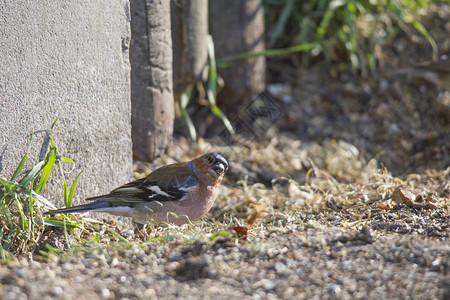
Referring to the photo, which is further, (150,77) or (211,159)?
(150,77)

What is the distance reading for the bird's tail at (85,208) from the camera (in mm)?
3360

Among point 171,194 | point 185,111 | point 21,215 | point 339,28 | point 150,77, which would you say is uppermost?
point 339,28

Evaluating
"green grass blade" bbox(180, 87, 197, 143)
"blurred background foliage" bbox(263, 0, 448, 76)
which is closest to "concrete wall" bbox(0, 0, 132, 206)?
"green grass blade" bbox(180, 87, 197, 143)

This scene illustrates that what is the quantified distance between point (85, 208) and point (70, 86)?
68 cm

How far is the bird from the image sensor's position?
375 cm

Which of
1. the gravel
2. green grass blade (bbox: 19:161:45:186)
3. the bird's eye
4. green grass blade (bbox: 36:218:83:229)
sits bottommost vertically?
green grass blade (bbox: 36:218:83:229)

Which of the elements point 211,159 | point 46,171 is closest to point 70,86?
point 46,171

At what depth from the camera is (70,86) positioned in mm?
3514

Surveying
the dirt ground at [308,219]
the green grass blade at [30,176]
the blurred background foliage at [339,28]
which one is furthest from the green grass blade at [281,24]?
the green grass blade at [30,176]

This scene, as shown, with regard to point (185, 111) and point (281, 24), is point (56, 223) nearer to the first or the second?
point (185, 111)

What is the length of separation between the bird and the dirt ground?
121mm

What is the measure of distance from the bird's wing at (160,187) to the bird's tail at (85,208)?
0.06 metres

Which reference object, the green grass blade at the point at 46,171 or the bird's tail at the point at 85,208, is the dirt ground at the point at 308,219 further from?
the green grass blade at the point at 46,171

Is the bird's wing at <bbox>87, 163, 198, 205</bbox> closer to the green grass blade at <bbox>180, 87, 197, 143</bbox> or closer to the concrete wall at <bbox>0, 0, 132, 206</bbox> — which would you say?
the concrete wall at <bbox>0, 0, 132, 206</bbox>
